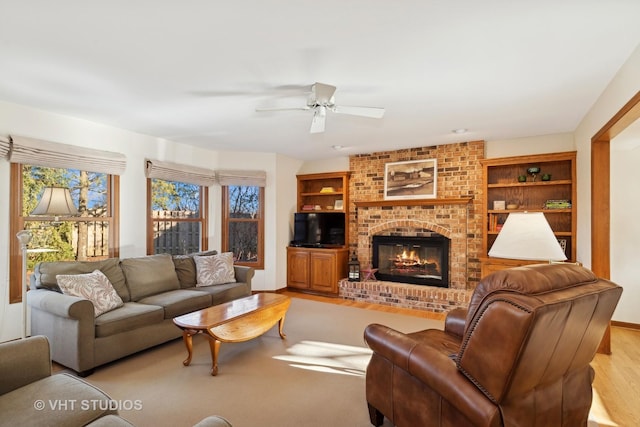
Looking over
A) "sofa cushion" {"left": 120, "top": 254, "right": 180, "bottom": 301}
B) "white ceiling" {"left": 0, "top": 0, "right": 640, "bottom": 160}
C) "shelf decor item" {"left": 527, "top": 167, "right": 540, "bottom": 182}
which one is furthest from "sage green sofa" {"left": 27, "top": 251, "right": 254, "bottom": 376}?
"shelf decor item" {"left": 527, "top": 167, "right": 540, "bottom": 182}

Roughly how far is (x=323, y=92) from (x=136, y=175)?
3109 mm

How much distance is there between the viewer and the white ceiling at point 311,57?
188 cm

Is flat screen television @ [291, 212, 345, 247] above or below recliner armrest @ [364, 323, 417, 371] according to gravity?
above

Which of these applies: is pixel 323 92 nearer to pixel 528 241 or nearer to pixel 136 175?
pixel 528 241

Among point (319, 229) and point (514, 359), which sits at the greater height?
point (319, 229)

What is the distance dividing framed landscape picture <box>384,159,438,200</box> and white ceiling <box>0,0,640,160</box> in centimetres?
136

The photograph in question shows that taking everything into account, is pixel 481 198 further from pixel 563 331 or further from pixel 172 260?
pixel 172 260

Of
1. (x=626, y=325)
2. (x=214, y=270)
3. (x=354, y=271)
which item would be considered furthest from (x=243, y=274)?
(x=626, y=325)

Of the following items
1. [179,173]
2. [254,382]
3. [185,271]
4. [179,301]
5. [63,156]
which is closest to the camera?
[254,382]

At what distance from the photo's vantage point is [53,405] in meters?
1.40

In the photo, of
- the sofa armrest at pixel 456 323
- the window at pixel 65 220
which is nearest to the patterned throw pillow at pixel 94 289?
Result: the window at pixel 65 220

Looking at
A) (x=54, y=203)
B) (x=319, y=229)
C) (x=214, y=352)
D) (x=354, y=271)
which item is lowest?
(x=214, y=352)

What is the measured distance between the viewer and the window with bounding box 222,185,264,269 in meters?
5.82

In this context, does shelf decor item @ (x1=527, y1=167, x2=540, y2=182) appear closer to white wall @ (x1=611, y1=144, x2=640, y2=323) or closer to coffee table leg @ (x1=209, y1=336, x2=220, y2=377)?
white wall @ (x1=611, y1=144, x2=640, y2=323)
